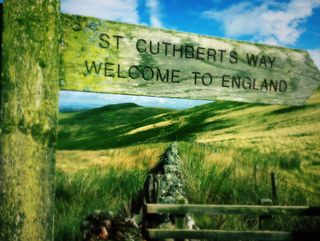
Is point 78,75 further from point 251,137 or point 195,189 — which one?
point 251,137

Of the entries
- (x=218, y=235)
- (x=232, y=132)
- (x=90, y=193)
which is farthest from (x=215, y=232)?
(x=232, y=132)

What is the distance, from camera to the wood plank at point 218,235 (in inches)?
98.0

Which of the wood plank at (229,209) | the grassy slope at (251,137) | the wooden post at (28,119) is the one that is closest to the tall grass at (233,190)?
the grassy slope at (251,137)

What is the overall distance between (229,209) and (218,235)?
202 mm

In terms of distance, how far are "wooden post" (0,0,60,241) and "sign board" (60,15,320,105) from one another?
12cm

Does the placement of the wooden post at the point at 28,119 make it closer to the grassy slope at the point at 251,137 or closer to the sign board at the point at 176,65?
the sign board at the point at 176,65

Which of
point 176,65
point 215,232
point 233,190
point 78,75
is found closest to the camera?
point 78,75

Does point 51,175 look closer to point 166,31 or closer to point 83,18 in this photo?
point 83,18

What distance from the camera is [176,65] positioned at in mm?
1845

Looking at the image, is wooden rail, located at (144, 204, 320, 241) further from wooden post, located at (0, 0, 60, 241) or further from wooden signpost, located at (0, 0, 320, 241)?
wooden post, located at (0, 0, 60, 241)

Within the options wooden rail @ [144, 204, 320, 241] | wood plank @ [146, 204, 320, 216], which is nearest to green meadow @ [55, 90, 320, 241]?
wood plank @ [146, 204, 320, 216]

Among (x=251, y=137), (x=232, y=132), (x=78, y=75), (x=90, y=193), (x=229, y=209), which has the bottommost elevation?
(x=90, y=193)

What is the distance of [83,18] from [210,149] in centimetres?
635

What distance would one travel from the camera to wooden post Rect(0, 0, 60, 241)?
149 centimetres
